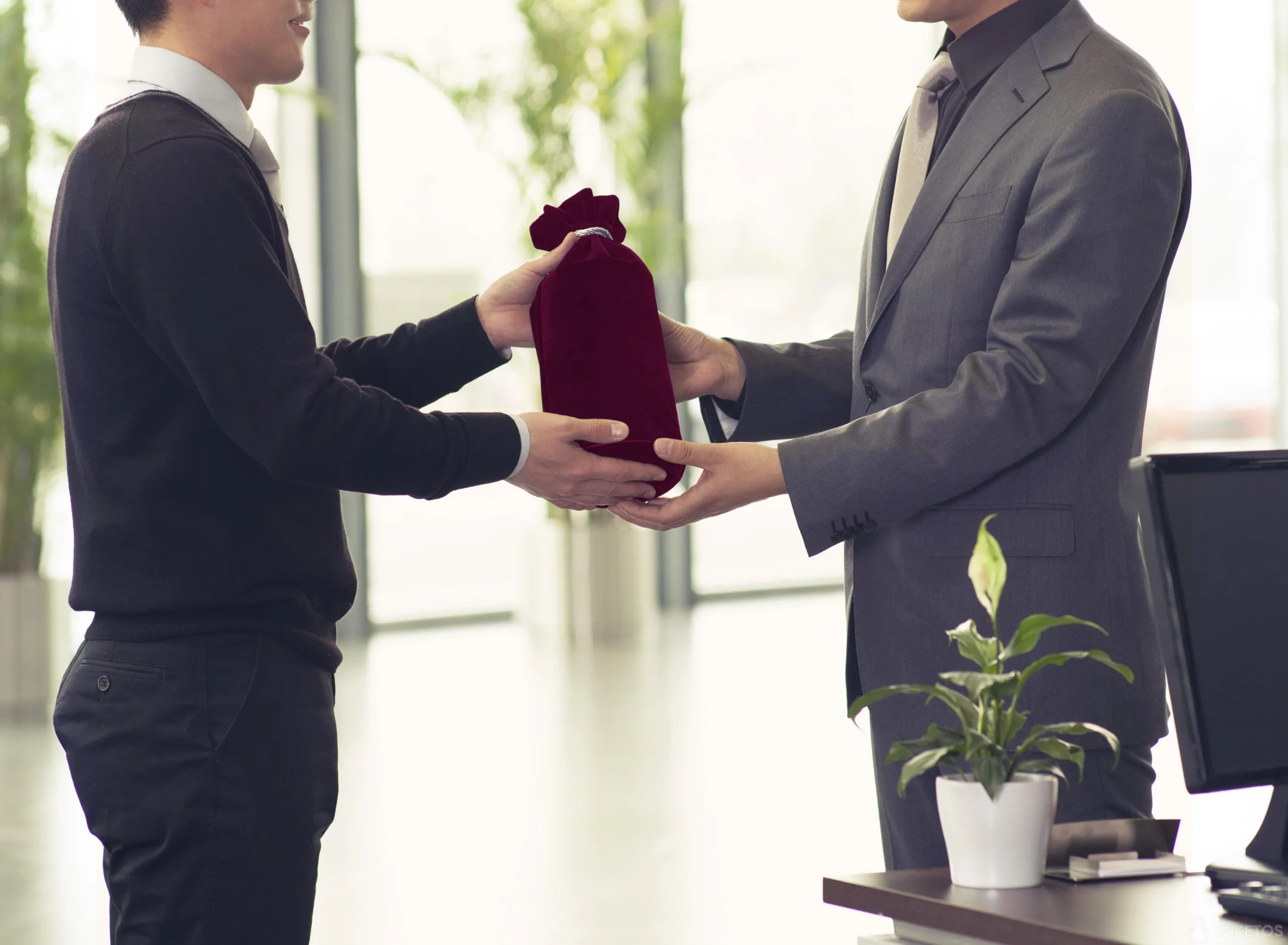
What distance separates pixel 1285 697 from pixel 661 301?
7209 millimetres

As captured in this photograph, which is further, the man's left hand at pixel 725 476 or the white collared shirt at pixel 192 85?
the man's left hand at pixel 725 476

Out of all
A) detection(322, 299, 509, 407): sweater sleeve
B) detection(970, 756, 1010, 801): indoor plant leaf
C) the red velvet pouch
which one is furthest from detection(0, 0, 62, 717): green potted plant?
detection(970, 756, 1010, 801): indoor plant leaf

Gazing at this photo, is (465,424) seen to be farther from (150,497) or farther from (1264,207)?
(1264,207)

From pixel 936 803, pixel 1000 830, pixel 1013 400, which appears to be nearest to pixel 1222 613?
pixel 1000 830

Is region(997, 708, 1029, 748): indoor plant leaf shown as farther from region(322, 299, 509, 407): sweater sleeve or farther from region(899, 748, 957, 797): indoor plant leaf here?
region(322, 299, 509, 407): sweater sleeve

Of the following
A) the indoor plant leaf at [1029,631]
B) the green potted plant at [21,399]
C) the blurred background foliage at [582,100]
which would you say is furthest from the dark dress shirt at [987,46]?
the blurred background foliage at [582,100]

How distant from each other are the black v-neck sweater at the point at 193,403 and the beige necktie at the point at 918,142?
742mm

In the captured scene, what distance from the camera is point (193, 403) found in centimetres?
168

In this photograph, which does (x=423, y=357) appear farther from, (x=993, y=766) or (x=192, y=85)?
(x=993, y=766)

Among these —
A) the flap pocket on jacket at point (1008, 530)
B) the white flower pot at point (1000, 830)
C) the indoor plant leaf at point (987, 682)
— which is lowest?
the white flower pot at point (1000, 830)

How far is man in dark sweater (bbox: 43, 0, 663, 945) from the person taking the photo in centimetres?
161

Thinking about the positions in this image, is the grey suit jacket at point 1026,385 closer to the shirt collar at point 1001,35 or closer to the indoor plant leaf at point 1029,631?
the shirt collar at point 1001,35

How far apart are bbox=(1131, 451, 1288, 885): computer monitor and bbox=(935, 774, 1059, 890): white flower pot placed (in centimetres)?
14

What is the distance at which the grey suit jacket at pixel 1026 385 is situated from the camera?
70.7 inches
